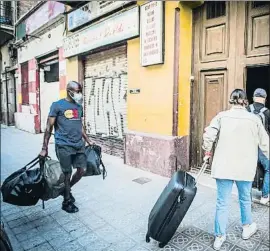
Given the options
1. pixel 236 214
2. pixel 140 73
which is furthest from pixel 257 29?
pixel 236 214

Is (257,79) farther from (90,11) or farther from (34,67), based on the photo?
(34,67)

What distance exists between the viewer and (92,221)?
336cm

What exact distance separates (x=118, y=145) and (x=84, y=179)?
1979 millimetres

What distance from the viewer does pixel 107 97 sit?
7438 millimetres

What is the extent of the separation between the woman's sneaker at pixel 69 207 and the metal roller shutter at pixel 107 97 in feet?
10.3

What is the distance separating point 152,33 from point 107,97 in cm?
264

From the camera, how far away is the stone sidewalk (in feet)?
9.21

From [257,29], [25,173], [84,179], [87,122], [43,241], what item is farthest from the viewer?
[87,122]

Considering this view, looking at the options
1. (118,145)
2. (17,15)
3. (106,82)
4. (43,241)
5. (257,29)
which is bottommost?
(43,241)

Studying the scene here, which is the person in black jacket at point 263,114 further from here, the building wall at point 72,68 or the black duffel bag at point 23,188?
the building wall at point 72,68

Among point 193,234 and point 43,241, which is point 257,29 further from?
point 43,241

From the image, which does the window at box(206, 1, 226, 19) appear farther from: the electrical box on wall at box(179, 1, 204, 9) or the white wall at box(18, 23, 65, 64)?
the white wall at box(18, 23, 65, 64)

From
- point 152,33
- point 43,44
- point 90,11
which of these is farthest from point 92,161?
point 43,44

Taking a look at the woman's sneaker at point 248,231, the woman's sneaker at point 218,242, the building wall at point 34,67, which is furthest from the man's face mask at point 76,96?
the building wall at point 34,67
